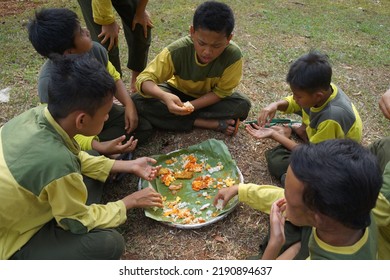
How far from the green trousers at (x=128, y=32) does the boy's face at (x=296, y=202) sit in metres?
2.77

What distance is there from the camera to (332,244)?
5.53 feet

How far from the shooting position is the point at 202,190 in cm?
296

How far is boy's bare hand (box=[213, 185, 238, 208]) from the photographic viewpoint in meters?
2.65

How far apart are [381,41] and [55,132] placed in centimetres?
592

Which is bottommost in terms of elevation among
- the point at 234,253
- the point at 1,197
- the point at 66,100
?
the point at 234,253

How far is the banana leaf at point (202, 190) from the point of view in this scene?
2.72 metres

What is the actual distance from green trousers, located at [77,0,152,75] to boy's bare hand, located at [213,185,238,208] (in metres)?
2.05

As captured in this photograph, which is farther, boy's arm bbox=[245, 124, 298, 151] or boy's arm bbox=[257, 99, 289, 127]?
boy's arm bbox=[257, 99, 289, 127]

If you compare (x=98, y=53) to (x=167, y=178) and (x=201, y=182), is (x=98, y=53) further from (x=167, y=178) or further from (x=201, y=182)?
(x=201, y=182)

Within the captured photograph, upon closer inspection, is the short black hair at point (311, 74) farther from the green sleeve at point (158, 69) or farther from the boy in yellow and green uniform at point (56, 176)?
the boy in yellow and green uniform at point (56, 176)

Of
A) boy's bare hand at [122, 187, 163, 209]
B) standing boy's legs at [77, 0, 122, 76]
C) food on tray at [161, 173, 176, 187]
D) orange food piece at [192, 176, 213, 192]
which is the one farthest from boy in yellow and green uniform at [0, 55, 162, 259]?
standing boy's legs at [77, 0, 122, 76]

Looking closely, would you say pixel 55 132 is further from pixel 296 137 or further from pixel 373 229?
pixel 296 137

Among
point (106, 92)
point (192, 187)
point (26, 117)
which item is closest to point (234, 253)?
point (192, 187)

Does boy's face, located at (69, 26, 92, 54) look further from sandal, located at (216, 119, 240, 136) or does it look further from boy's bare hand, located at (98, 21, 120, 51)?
sandal, located at (216, 119, 240, 136)
